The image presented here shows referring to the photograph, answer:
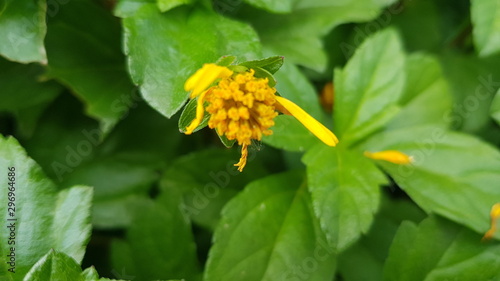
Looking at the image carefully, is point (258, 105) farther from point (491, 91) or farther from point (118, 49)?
point (491, 91)

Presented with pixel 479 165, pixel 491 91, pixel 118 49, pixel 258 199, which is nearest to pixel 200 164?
pixel 258 199

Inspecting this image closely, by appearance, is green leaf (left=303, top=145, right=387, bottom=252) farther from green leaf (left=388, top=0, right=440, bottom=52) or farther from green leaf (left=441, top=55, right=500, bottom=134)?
green leaf (left=388, top=0, right=440, bottom=52)

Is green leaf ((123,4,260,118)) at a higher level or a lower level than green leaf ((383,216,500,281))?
higher

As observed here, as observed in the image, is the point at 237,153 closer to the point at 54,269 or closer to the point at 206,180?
the point at 206,180

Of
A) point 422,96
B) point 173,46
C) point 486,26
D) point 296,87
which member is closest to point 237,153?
point 296,87

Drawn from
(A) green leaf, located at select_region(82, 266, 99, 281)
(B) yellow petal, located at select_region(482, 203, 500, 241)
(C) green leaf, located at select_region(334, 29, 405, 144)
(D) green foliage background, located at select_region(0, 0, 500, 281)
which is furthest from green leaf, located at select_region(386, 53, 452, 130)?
(A) green leaf, located at select_region(82, 266, 99, 281)

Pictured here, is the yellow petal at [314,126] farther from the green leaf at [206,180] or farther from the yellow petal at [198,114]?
the green leaf at [206,180]
